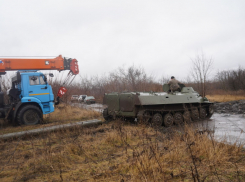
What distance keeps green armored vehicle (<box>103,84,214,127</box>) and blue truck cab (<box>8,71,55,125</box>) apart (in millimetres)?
2942

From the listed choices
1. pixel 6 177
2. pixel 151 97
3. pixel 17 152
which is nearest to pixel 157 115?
pixel 151 97

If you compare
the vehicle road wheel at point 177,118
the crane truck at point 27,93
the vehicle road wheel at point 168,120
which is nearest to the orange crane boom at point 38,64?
the crane truck at point 27,93

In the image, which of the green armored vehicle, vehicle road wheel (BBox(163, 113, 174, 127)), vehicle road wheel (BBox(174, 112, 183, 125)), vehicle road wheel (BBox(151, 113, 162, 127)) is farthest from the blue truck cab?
vehicle road wheel (BBox(174, 112, 183, 125))

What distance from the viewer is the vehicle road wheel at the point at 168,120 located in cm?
892

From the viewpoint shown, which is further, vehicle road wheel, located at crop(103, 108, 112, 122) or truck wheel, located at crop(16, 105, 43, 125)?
vehicle road wheel, located at crop(103, 108, 112, 122)

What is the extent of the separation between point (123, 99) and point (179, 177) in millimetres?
5643

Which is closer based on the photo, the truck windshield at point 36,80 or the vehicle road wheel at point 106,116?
the truck windshield at point 36,80

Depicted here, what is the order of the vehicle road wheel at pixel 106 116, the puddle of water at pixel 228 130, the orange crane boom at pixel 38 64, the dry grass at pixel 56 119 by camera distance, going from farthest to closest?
the vehicle road wheel at pixel 106 116
the orange crane boom at pixel 38 64
the dry grass at pixel 56 119
the puddle of water at pixel 228 130

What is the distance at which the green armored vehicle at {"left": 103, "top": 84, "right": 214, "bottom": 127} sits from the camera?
822 cm

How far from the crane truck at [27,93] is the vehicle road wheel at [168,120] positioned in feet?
17.8

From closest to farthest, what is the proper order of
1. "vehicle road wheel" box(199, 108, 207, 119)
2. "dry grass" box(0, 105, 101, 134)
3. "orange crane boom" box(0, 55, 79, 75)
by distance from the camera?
"dry grass" box(0, 105, 101, 134), "orange crane boom" box(0, 55, 79, 75), "vehicle road wheel" box(199, 108, 207, 119)

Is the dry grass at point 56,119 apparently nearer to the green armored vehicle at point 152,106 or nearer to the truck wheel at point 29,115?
the truck wheel at point 29,115

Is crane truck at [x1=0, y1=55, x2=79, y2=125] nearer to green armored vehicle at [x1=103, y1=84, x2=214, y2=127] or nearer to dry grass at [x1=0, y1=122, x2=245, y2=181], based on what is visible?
green armored vehicle at [x1=103, y1=84, x2=214, y2=127]

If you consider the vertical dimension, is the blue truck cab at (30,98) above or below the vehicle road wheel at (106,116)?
above
